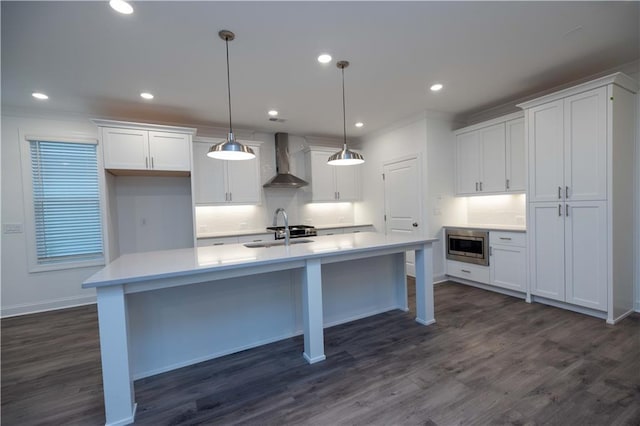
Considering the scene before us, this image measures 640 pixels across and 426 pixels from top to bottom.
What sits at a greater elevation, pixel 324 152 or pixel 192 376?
pixel 324 152

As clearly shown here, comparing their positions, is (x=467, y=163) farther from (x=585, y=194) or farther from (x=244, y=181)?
(x=244, y=181)

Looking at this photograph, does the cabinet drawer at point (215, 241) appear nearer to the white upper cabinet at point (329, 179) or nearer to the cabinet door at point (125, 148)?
the cabinet door at point (125, 148)

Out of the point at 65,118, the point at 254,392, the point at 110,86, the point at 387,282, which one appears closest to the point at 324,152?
the point at 387,282

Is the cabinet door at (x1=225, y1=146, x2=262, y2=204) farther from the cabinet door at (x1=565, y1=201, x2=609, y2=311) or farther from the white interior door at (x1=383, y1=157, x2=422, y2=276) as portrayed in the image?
the cabinet door at (x1=565, y1=201, x2=609, y2=311)

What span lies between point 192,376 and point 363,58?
314 cm

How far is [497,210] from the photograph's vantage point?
4410 millimetres

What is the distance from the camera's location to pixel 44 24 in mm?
2082

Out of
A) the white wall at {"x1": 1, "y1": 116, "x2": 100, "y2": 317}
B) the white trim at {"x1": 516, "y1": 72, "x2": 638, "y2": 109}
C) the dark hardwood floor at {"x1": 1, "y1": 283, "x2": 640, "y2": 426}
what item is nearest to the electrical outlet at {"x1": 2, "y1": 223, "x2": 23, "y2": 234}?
the white wall at {"x1": 1, "y1": 116, "x2": 100, "y2": 317}

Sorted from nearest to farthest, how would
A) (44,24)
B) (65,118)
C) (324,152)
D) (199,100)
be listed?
(44,24)
(199,100)
(65,118)
(324,152)

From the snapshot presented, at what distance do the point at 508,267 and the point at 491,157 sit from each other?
1.58 meters

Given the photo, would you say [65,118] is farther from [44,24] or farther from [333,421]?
[333,421]

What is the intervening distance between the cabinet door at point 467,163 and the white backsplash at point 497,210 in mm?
338

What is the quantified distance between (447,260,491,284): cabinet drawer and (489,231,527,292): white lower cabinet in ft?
0.31

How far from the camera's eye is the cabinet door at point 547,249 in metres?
3.19
